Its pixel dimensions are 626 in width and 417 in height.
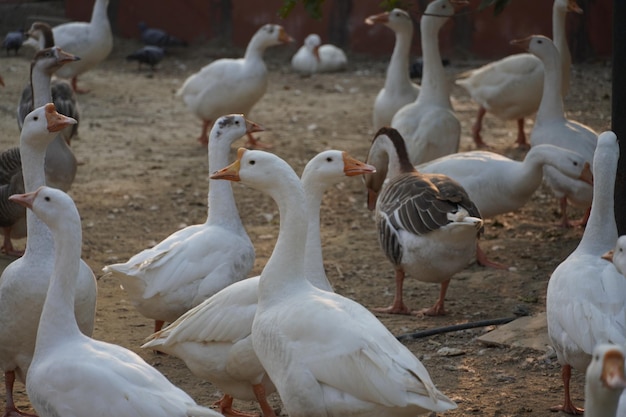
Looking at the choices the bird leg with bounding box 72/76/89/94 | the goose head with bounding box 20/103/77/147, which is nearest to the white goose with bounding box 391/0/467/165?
the goose head with bounding box 20/103/77/147

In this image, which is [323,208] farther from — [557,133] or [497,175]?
[557,133]

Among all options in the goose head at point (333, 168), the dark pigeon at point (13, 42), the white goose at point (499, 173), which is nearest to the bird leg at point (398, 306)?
the white goose at point (499, 173)

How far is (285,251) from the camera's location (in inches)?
182

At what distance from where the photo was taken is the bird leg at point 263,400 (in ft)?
16.4

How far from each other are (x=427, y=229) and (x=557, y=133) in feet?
8.37

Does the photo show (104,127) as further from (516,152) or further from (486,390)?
(486,390)

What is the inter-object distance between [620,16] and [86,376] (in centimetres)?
424

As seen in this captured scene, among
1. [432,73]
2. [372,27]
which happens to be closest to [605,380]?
[432,73]

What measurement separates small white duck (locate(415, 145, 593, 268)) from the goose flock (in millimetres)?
15

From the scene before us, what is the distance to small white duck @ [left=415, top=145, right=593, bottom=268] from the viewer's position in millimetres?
7430

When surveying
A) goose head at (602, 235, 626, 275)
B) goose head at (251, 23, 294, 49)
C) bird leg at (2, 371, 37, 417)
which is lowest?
bird leg at (2, 371, 37, 417)

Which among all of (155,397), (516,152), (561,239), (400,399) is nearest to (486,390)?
(400,399)

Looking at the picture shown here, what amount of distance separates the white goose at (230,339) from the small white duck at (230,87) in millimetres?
6090

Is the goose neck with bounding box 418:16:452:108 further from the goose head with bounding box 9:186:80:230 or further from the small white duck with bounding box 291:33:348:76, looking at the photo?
the goose head with bounding box 9:186:80:230
